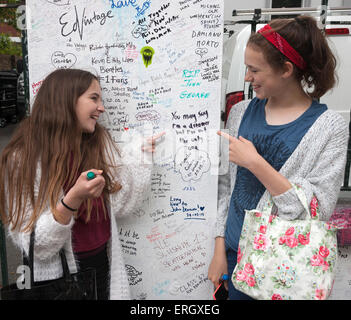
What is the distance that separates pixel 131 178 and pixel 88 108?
459 mm

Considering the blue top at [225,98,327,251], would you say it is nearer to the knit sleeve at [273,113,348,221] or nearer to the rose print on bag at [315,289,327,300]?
the knit sleeve at [273,113,348,221]

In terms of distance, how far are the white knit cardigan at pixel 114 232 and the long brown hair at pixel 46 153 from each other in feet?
0.13

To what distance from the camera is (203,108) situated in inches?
80.5

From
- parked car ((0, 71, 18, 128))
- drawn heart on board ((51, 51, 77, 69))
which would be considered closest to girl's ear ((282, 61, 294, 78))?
drawn heart on board ((51, 51, 77, 69))

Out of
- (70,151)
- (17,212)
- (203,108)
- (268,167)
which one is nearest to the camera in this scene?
(268,167)

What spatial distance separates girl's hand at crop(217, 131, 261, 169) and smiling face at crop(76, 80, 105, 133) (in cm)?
70

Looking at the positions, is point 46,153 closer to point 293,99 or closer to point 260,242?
point 260,242

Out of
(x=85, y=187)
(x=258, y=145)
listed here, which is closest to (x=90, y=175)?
(x=85, y=187)

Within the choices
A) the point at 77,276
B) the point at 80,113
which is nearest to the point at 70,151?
the point at 80,113

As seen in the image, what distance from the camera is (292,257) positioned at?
148cm

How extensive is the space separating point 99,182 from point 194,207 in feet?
2.51

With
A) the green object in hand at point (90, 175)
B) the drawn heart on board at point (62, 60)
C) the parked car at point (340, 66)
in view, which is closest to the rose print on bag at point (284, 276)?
the green object in hand at point (90, 175)

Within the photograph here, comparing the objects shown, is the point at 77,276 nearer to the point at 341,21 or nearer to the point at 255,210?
the point at 255,210

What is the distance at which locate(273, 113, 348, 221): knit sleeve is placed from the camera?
1.50 m
